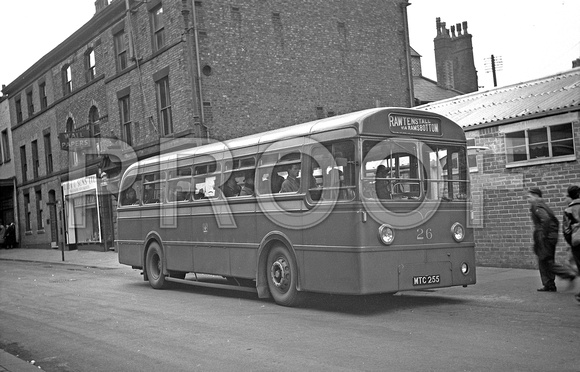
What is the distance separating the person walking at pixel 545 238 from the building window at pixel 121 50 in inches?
852

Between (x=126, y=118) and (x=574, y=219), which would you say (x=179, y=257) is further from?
(x=126, y=118)

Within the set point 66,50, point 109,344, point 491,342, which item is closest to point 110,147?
point 66,50

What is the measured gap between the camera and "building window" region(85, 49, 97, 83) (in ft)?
106

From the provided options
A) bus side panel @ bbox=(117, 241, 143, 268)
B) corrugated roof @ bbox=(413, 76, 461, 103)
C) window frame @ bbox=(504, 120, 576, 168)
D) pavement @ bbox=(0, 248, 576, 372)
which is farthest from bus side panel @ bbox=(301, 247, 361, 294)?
corrugated roof @ bbox=(413, 76, 461, 103)

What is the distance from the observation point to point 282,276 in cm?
1106

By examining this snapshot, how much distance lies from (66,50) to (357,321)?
29.6 metres

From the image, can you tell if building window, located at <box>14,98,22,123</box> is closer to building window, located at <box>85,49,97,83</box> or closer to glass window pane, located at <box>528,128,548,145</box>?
building window, located at <box>85,49,97,83</box>

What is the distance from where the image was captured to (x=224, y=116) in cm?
2462

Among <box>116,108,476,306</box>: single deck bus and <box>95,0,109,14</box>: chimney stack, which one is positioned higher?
<box>95,0,109,14</box>: chimney stack

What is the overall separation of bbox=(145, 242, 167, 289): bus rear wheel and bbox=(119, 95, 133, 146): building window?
14.1 m

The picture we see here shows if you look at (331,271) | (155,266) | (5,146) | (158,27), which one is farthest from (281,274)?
(5,146)

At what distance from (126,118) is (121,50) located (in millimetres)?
2925

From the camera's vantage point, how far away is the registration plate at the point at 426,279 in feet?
33.2

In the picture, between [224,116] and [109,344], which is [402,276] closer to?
[109,344]
